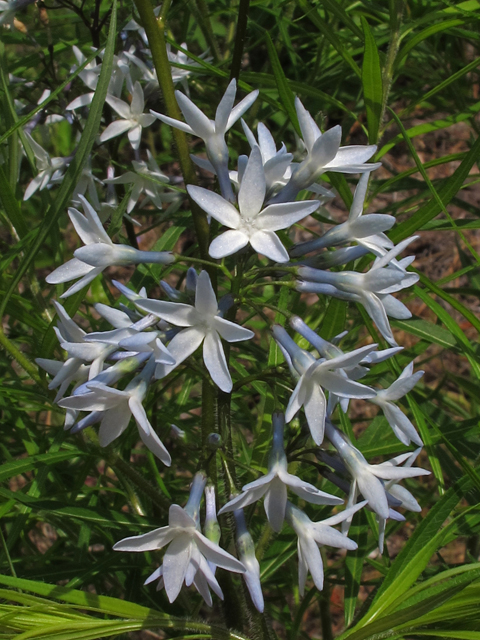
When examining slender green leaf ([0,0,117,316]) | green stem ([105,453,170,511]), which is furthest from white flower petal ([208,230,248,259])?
green stem ([105,453,170,511])

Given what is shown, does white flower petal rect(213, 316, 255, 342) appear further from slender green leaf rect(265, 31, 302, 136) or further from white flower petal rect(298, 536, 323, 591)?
slender green leaf rect(265, 31, 302, 136)

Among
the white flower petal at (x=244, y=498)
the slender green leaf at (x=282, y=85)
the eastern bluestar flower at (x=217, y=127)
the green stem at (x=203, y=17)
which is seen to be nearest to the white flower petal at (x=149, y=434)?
the white flower petal at (x=244, y=498)

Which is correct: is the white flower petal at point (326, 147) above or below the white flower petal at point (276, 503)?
above

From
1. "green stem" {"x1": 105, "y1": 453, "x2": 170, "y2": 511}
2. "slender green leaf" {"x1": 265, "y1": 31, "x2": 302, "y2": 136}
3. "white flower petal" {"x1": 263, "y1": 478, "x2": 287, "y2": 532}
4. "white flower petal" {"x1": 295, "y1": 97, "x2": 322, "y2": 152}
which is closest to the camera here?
"white flower petal" {"x1": 263, "y1": 478, "x2": 287, "y2": 532}

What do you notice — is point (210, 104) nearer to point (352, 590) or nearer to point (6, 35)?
point (6, 35)

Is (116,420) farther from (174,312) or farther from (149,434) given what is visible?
(174,312)

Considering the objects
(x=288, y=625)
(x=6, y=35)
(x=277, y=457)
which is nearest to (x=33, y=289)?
(x=277, y=457)

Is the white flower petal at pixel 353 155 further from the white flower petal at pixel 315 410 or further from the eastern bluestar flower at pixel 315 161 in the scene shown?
the white flower petal at pixel 315 410

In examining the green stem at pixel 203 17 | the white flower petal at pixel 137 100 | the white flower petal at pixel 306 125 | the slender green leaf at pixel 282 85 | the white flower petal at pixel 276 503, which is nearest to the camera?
the white flower petal at pixel 276 503
